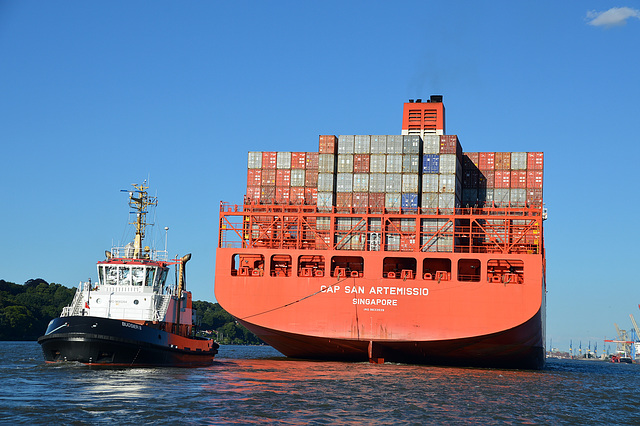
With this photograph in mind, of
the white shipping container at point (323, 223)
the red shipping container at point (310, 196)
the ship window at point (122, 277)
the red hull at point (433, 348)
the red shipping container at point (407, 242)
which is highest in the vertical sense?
the red shipping container at point (310, 196)

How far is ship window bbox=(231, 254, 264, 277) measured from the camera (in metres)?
38.2

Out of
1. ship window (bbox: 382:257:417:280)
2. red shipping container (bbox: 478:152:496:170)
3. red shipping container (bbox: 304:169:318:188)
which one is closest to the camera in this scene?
ship window (bbox: 382:257:417:280)

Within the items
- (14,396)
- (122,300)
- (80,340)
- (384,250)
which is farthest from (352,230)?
(14,396)

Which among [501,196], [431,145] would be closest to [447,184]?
[431,145]

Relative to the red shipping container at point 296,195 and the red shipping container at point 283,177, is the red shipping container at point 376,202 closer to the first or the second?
the red shipping container at point 296,195

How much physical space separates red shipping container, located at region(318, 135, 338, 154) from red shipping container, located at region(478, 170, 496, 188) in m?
8.40

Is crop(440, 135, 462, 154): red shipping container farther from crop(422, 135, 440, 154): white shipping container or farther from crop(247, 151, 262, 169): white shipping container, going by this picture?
crop(247, 151, 262, 169): white shipping container

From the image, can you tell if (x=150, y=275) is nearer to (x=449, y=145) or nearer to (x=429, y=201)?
(x=429, y=201)

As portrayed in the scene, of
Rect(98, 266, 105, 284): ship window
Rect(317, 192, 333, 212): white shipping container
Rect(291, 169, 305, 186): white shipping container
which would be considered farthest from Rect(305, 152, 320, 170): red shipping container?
Rect(98, 266, 105, 284): ship window

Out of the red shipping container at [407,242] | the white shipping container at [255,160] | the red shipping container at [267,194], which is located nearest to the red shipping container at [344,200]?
the red shipping container at [407,242]

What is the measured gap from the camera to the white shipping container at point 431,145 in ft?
131

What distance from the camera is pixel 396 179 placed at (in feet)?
128

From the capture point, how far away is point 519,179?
4247 centimetres

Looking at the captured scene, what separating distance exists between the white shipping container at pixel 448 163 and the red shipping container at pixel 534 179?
17.4 ft
